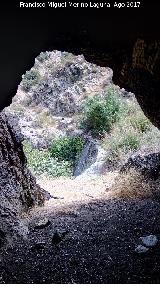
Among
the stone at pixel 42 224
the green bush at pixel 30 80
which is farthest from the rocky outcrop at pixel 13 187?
the green bush at pixel 30 80

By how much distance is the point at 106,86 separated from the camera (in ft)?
65.3

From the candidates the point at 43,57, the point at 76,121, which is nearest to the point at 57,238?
the point at 76,121

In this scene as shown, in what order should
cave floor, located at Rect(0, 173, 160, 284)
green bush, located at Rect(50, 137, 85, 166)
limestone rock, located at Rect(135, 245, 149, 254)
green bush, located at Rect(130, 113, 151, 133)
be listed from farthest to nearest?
1. green bush, located at Rect(50, 137, 85, 166)
2. green bush, located at Rect(130, 113, 151, 133)
3. limestone rock, located at Rect(135, 245, 149, 254)
4. cave floor, located at Rect(0, 173, 160, 284)

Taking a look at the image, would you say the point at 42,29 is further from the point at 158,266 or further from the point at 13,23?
the point at 158,266

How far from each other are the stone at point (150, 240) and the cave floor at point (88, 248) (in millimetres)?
111

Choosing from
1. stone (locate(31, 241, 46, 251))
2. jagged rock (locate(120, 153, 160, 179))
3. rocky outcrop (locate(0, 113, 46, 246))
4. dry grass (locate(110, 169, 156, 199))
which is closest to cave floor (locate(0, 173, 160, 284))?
stone (locate(31, 241, 46, 251))

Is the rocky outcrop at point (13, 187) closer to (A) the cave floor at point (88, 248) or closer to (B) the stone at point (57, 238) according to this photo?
(A) the cave floor at point (88, 248)

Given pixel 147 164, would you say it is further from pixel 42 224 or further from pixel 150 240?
pixel 150 240

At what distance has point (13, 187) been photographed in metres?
6.67

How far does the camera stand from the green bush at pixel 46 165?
1455cm

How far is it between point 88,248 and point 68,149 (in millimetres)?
11069

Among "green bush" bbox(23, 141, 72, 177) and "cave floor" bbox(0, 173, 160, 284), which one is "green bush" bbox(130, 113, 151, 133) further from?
"cave floor" bbox(0, 173, 160, 284)

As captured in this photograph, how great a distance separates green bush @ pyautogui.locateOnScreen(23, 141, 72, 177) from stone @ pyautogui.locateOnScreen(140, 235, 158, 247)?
9604 mm

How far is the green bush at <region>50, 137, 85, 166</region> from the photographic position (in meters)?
15.7
